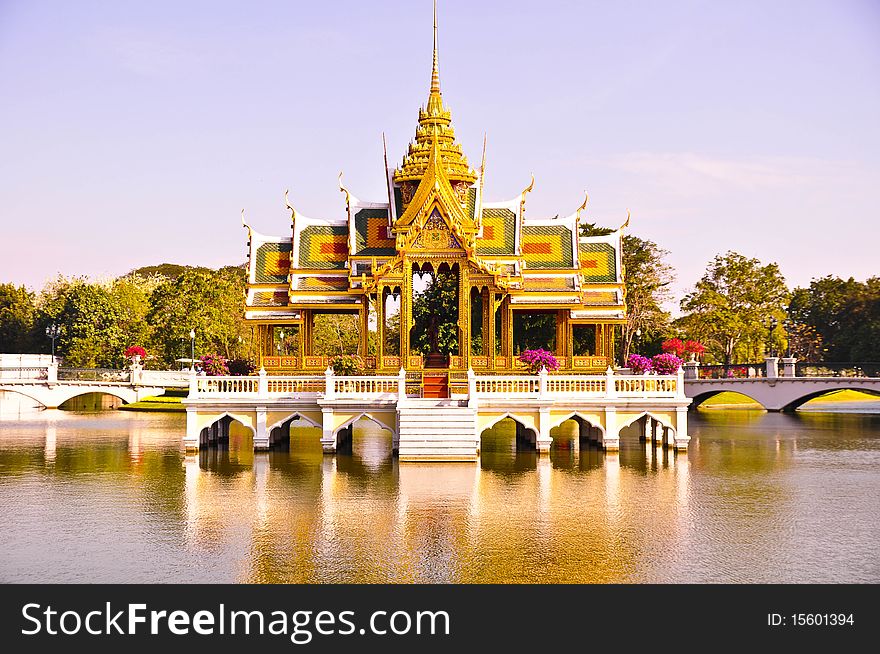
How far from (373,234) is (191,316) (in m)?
36.9

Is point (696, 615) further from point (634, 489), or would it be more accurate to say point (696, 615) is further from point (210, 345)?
point (210, 345)

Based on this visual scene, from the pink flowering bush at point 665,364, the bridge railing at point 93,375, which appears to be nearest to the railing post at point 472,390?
the pink flowering bush at point 665,364

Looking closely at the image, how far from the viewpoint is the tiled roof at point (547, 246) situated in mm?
32531

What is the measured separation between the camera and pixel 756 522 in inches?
622

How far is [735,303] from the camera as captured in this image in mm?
67688

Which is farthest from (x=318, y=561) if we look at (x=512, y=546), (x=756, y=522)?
(x=756, y=522)

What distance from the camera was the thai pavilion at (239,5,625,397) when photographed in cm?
2980

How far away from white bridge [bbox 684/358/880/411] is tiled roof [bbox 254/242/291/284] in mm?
31527

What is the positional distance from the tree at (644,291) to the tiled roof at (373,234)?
29918 mm

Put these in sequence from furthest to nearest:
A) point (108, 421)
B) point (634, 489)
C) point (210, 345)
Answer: point (210, 345)
point (108, 421)
point (634, 489)

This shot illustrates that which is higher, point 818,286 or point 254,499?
point 818,286

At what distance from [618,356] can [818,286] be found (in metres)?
30.2

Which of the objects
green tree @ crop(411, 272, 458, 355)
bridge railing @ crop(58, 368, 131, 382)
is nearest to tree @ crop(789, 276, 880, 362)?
green tree @ crop(411, 272, 458, 355)

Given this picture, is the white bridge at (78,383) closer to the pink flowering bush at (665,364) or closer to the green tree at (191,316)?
the green tree at (191,316)
